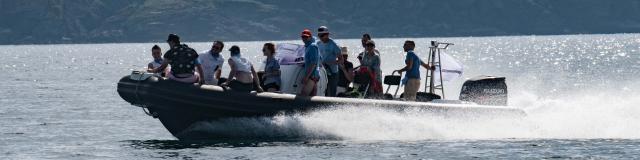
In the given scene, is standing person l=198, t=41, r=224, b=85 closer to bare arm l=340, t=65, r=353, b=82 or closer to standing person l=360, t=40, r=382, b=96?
bare arm l=340, t=65, r=353, b=82

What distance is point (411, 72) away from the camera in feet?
67.3

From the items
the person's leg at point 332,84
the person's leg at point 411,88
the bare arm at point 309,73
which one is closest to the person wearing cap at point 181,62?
the bare arm at point 309,73

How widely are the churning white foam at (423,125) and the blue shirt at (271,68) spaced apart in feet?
1.93

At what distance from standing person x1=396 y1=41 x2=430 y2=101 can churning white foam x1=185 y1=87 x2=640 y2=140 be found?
1.57 ft

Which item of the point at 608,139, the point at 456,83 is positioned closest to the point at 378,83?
the point at 608,139

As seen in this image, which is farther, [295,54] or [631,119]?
[631,119]

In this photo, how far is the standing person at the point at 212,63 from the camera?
19406 mm

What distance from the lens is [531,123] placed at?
70.7 ft

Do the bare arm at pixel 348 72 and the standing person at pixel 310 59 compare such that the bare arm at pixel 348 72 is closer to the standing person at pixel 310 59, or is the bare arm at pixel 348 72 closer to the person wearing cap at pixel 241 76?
the standing person at pixel 310 59

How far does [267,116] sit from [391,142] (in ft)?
6.75

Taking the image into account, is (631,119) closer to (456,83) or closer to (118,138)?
(118,138)

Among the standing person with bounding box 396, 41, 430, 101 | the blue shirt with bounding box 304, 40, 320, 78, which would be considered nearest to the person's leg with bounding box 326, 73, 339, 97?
the blue shirt with bounding box 304, 40, 320, 78

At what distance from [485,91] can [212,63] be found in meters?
4.68

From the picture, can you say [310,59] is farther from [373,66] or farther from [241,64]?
[373,66]
